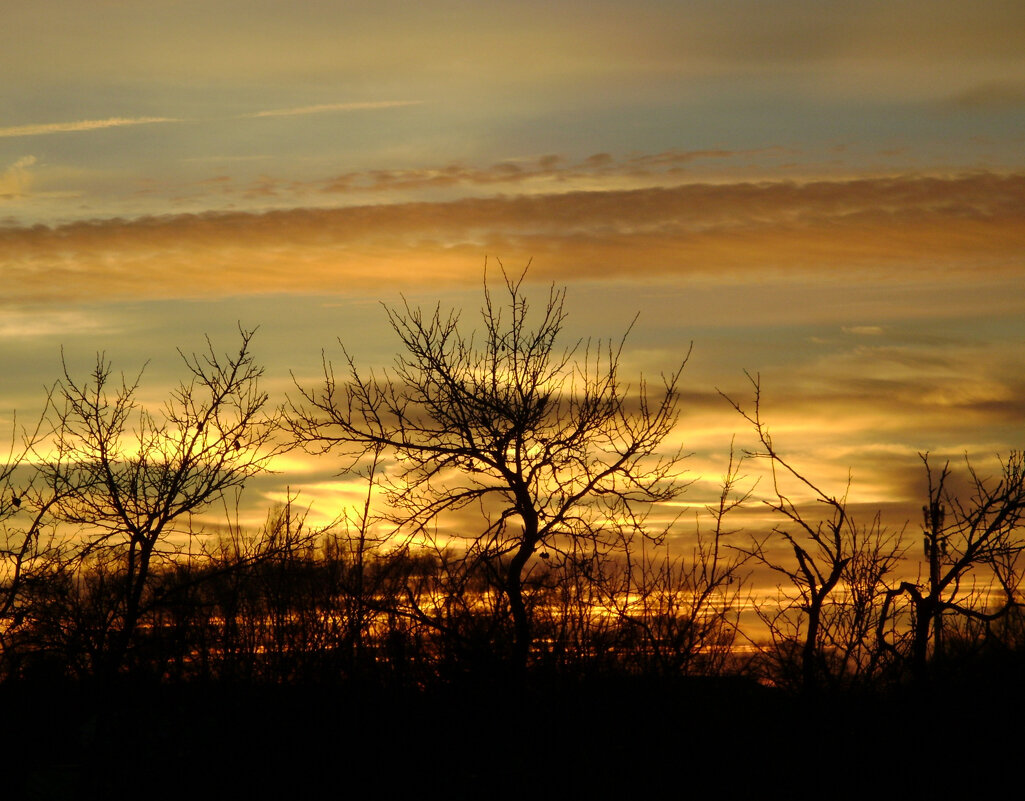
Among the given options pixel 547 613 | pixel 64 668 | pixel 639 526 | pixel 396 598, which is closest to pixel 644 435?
pixel 639 526

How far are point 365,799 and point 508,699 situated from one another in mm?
2533

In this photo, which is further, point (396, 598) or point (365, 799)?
point (396, 598)

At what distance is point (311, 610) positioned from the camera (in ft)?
42.3

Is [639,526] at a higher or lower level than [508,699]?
higher

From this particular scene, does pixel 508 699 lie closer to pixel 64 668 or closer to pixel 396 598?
pixel 396 598

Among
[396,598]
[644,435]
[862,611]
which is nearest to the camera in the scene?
[862,611]

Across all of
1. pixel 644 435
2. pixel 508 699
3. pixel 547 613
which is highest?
pixel 644 435

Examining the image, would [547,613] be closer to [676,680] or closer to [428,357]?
[676,680]

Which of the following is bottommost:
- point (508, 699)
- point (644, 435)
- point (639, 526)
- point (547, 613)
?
point (508, 699)

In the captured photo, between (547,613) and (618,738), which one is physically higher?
(547,613)

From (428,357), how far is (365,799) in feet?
19.7

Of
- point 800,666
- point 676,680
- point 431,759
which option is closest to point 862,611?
point 800,666

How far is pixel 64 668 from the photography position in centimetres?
1606

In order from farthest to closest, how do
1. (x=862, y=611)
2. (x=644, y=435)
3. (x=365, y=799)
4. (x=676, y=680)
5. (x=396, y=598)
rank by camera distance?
(x=644, y=435) → (x=396, y=598) → (x=676, y=680) → (x=862, y=611) → (x=365, y=799)
